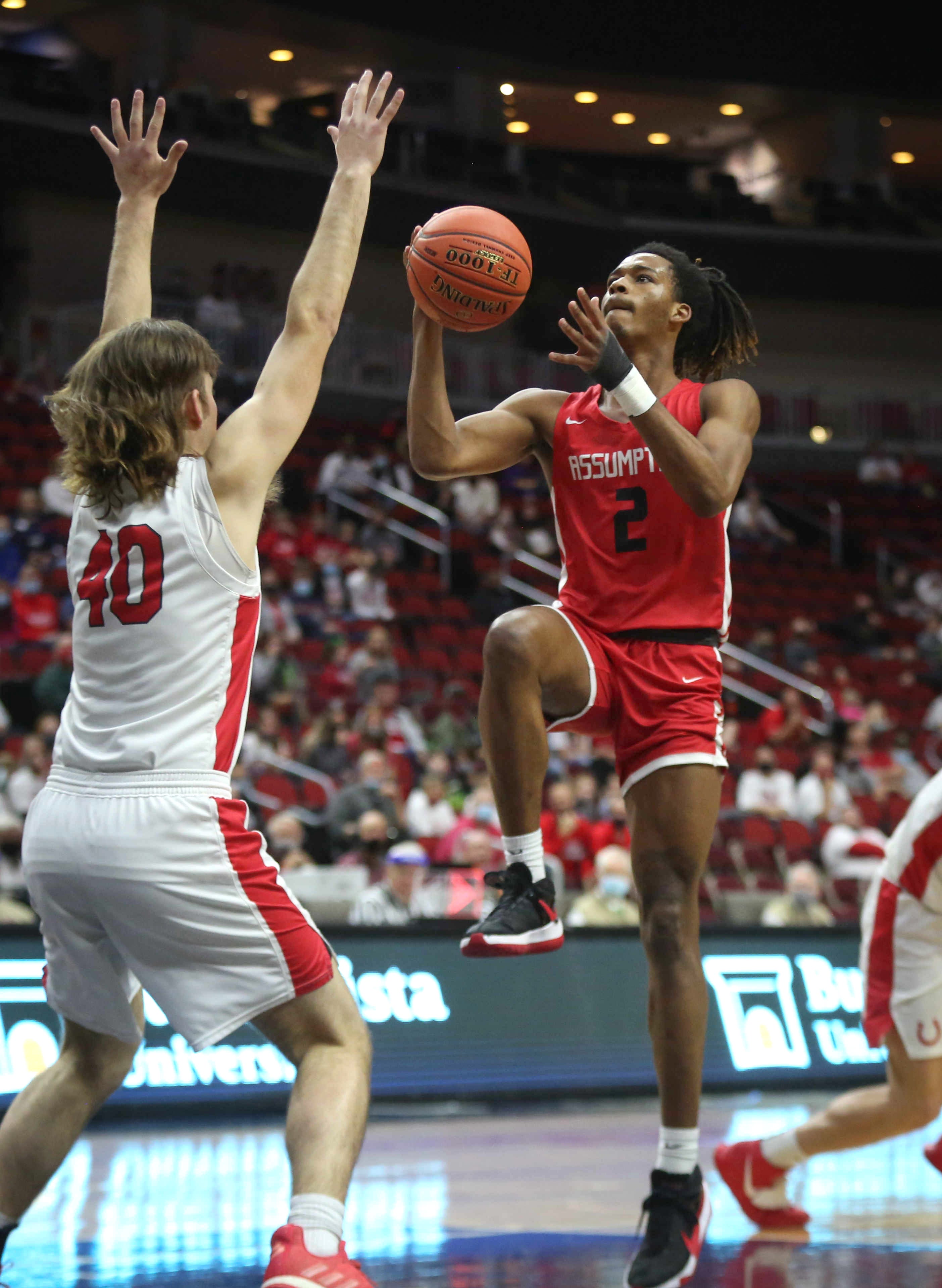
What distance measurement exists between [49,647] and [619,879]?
17.8 ft

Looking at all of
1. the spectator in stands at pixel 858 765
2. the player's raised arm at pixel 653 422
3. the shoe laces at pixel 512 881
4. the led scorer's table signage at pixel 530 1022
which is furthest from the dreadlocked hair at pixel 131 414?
the spectator in stands at pixel 858 765

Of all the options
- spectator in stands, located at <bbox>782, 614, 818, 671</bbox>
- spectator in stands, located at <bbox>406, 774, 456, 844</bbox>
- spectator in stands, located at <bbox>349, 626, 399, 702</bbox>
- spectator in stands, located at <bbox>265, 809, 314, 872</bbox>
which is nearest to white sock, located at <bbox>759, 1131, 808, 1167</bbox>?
spectator in stands, located at <bbox>265, 809, 314, 872</bbox>

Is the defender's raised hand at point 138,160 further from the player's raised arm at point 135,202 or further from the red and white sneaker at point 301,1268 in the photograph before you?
the red and white sneaker at point 301,1268

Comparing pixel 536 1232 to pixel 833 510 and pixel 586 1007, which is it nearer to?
pixel 586 1007

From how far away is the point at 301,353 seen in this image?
3557 mm

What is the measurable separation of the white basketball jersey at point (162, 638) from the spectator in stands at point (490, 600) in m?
13.4

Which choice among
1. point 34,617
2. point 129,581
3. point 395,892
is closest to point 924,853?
point 129,581

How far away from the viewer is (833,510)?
859 inches

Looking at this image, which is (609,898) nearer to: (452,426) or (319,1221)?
(452,426)

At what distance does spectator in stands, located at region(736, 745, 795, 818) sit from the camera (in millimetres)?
13773

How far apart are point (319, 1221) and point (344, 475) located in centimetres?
1521

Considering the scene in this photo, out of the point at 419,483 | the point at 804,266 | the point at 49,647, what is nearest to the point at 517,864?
the point at 49,647

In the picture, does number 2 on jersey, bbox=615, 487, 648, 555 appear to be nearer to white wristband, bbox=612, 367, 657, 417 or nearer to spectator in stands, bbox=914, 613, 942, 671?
white wristband, bbox=612, 367, 657, 417

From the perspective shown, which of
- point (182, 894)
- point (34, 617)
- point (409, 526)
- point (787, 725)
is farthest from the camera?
point (409, 526)
